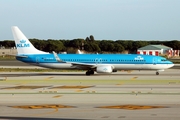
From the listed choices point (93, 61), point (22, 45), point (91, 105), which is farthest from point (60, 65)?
point (91, 105)

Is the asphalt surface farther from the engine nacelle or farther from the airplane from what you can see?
the airplane

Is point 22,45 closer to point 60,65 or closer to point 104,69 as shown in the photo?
point 60,65

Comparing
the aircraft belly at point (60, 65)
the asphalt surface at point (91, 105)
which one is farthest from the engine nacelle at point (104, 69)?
the asphalt surface at point (91, 105)

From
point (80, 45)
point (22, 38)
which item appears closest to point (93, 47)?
point (80, 45)

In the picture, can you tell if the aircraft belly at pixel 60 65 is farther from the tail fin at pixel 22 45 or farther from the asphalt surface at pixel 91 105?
the asphalt surface at pixel 91 105

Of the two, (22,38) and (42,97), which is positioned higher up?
(22,38)

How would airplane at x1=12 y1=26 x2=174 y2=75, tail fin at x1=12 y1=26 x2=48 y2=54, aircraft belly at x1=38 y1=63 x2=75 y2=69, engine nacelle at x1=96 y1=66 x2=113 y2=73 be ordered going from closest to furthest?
engine nacelle at x1=96 y1=66 x2=113 y2=73 → airplane at x1=12 y1=26 x2=174 y2=75 → aircraft belly at x1=38 y1=63 x2=75 y2=69 → tail fin at x1=12 y1=26 x2=48 y2=54

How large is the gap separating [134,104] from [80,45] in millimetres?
135684

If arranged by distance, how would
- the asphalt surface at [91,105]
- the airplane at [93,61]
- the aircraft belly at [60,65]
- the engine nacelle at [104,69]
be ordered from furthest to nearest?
the aircraft belly at [60,65], the airplane at [93,61], the engine nacelle at [104,69], the asphalt surface at [91,105]

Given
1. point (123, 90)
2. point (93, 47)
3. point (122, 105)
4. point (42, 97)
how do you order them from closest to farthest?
point (122, 105), point (42, 97), point (123, 90), point (93, 47)

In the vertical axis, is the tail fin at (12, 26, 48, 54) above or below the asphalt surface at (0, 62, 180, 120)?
above

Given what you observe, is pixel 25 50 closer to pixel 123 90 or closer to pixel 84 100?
pixel 123 90

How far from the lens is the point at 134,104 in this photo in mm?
24016

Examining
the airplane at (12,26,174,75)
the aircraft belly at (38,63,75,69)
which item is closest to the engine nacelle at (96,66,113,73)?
the airplane at (12,26,174,75)
